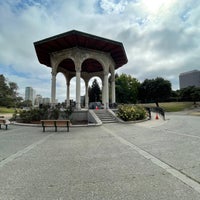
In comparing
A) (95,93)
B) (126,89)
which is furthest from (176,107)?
(95,93)

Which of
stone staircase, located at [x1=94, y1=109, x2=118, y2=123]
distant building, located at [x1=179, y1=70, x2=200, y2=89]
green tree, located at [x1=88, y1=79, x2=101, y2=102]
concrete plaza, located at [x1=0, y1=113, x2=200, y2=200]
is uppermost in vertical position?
distant building, located at [x1=179, y1=70, x2=200, y2=89]

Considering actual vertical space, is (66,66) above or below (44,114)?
above

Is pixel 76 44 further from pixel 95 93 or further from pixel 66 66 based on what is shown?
pixel 95 93

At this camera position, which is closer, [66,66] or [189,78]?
[66,66]

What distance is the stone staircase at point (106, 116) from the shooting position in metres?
14.0

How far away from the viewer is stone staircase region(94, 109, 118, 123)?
1404 cm

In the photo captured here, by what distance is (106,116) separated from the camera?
14.9 metres

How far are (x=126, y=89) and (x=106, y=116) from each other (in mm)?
27420

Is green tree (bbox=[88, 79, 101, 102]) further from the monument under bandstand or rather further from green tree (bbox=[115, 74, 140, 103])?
the monument under bandstand

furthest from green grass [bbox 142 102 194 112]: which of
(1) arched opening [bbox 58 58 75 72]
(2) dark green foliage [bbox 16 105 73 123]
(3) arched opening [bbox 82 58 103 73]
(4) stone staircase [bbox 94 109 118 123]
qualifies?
(2) dark green foliage [bbox 16 105 73 123]

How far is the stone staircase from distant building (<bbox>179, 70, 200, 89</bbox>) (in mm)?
93069

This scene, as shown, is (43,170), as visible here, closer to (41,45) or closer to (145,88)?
(41,45)

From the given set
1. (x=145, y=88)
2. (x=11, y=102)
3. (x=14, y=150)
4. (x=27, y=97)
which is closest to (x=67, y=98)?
(x=14, y=150)

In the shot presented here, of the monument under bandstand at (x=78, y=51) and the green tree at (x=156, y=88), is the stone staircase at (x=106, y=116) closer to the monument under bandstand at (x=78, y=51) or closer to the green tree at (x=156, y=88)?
the monument under bandstand at (x=78, y=51)
